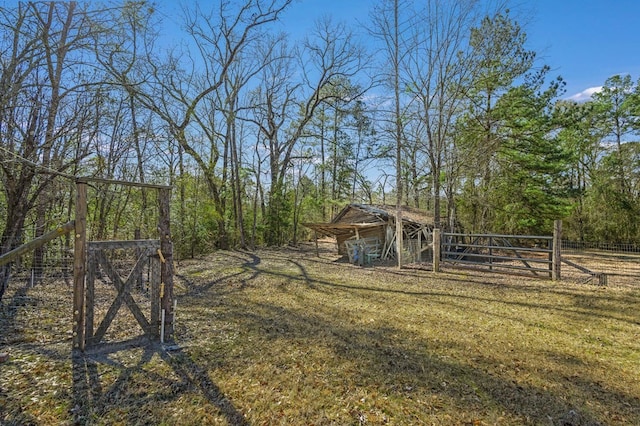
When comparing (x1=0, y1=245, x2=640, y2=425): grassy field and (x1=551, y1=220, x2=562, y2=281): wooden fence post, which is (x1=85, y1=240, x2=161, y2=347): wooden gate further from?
(x1=551, y1=220, x2=562, y2=281): wooden fence post

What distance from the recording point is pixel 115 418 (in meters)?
2.62

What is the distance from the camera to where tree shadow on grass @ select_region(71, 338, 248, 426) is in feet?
8.84

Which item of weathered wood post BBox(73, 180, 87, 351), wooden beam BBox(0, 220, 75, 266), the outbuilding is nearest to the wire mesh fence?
the outbuilding

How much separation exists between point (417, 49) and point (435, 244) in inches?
278

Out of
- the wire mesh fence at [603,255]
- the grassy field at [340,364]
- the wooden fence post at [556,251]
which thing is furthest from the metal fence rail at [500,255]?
the wire mesh fence at [603,255]

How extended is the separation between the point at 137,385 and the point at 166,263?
152cm

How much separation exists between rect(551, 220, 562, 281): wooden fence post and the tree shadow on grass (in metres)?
8.45

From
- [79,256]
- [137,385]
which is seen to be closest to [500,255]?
[137,385]

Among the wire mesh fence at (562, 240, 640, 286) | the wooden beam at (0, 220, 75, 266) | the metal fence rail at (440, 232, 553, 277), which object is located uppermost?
the wooden beam at (0, 220, 75, 266)

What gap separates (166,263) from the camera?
419cm

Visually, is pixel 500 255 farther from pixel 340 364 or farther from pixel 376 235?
pixel 340 364

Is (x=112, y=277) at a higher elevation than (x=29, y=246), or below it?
below

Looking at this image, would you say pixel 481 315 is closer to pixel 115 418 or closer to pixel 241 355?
pixel 241 355

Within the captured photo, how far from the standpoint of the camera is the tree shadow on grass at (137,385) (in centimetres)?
270
